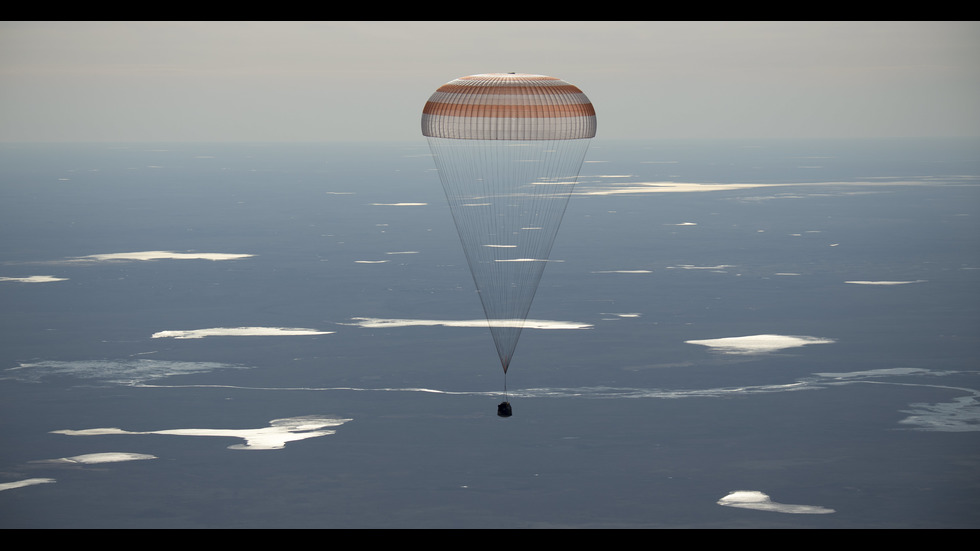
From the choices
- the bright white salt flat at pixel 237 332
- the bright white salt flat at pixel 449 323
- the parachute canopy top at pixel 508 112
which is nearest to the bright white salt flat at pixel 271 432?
the parachute canopy top at pixel 508 112

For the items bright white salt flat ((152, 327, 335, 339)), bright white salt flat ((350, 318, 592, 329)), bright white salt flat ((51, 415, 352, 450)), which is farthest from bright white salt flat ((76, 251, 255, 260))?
bright white salt flat ((51, 415, 352, 450))

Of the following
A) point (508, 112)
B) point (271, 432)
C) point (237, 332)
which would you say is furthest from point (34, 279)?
point (508, 112)

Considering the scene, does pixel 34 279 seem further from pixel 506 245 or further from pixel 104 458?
pixel 104 458

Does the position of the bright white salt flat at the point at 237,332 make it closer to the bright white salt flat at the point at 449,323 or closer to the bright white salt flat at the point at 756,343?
the bright white salt flat at the point at 449,323

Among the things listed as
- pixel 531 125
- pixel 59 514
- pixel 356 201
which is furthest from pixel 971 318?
pixel 356 201

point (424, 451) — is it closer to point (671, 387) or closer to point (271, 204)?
point (671, 387)

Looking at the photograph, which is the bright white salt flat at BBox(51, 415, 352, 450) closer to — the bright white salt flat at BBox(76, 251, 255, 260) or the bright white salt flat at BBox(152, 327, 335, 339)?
the bright white salt flat at BBox(152, 327, 335, 339)
